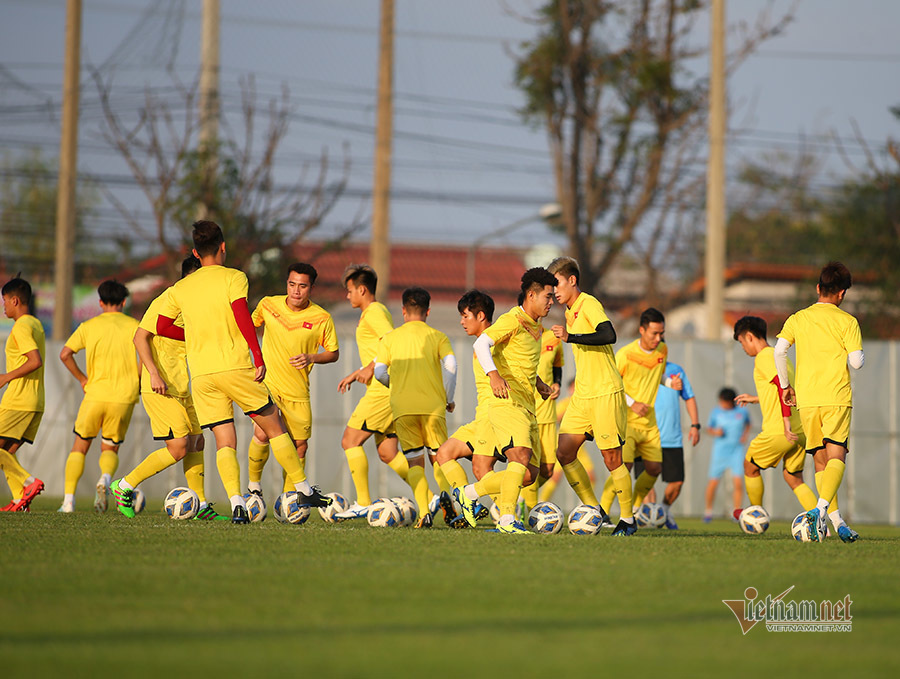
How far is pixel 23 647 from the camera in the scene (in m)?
4.16

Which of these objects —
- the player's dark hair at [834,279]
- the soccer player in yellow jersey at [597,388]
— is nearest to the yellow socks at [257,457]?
the soccer player in yellow jersey at [597,388]

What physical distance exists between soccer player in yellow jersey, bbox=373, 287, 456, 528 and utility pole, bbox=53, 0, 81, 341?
11673mm

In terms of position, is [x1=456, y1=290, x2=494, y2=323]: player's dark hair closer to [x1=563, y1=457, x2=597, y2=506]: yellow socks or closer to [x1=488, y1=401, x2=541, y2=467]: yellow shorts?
[x1=488, y1=401, x2=541, y2=467]: yellow shorts

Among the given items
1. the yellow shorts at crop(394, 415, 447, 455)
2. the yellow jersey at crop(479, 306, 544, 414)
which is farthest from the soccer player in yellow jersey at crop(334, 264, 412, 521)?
the yellow jersey at crop(479, 306, 544, 414)

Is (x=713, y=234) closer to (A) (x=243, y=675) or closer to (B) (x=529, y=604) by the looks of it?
(B) (x=529, y=604)

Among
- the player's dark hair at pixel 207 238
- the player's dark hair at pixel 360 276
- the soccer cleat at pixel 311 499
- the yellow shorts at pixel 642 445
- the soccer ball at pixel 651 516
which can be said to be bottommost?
the soccer ball at pixel 651 516

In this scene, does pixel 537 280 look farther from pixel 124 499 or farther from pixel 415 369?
pixel 124 499

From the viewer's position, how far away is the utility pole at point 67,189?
20.0m

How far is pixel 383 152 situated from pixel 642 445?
1009 cm

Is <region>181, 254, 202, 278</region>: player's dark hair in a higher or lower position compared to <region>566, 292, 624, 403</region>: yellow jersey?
higher

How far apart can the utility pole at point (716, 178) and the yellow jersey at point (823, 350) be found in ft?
37.6

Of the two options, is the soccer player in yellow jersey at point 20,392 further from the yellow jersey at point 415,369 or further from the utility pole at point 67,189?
the utility pole at point 67,189

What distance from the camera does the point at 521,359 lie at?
9.41 meters

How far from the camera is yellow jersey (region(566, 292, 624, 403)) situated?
31.4 ft
